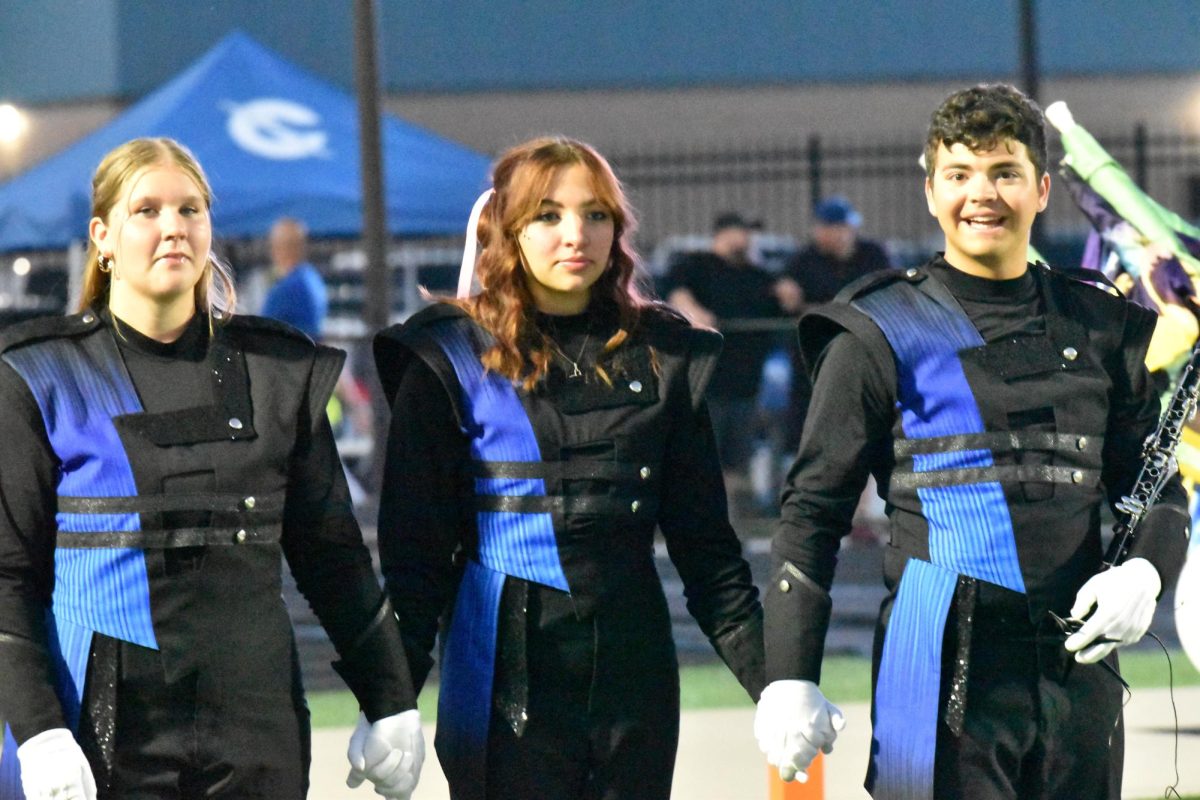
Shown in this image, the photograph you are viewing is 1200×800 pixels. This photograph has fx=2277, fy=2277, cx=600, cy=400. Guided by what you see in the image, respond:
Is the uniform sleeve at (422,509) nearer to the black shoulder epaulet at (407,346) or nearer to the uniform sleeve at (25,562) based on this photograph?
the black shoulder epaulet at (407,346)

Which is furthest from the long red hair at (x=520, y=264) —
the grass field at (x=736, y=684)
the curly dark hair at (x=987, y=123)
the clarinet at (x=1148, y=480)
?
the grass field at (x=736, y=684)

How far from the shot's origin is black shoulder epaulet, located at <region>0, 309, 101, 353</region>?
4031 millimetres

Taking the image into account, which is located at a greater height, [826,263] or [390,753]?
[826,263]

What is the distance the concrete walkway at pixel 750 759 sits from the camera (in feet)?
22.7

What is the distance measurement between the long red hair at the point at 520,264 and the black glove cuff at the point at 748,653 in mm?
592

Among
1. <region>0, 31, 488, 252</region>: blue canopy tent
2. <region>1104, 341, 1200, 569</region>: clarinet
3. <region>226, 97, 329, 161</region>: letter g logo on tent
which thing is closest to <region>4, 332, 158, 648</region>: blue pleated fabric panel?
<region>1104, 341, 1200, 569</region>: clarinet

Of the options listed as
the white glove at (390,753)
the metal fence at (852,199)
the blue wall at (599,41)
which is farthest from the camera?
the blue wall at (599,41)

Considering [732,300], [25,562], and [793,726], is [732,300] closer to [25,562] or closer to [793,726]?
[793,726]

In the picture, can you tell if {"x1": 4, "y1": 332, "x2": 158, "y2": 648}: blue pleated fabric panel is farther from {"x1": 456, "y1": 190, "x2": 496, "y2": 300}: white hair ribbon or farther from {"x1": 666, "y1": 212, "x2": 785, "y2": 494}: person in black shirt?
{"x1": 666, "y1": 212, "x2": 785, "y2": 494}: person in black shirt

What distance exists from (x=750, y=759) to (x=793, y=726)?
10.6ft

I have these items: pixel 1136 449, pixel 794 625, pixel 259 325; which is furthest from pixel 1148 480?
pixel 259 325

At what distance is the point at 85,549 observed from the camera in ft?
12.9

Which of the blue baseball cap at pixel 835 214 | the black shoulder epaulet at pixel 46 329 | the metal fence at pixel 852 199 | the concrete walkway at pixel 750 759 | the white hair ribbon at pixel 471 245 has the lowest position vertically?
the concrete walkway at pixel 750 759

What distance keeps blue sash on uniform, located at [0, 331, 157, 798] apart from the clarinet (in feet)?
5.88
